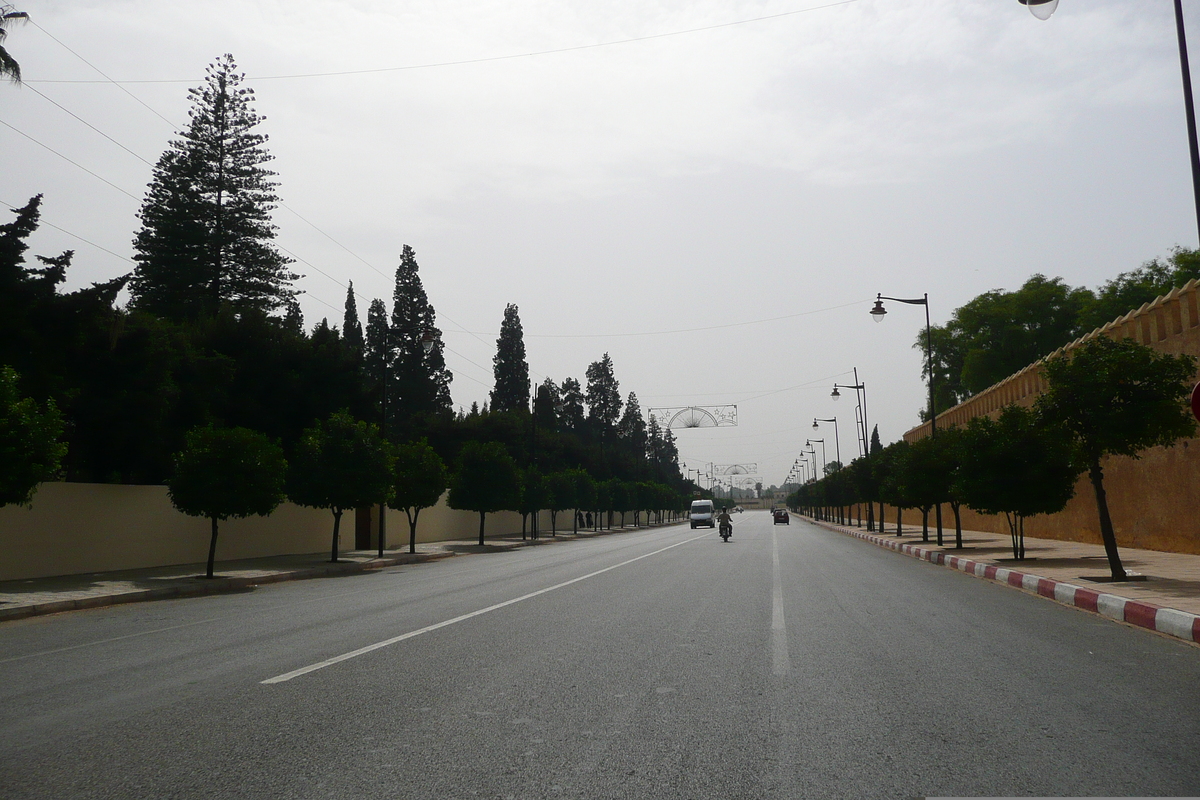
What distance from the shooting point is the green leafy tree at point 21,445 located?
1506 cm

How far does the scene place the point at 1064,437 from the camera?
15266mm

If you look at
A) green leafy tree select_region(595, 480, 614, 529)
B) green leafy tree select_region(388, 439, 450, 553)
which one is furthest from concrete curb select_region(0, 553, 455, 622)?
green leafy tree select_region(595, 480, 614, 529)

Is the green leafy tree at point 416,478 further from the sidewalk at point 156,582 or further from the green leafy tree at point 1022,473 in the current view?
the green leafy tree at point 1022,473

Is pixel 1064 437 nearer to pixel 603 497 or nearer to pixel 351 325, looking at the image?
pixel 603 497

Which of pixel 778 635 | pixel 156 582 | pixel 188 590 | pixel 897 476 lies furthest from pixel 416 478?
pixel 778 635

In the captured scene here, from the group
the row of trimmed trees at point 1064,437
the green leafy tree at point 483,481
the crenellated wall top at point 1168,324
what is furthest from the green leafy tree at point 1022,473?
the green leafy tree at point 483,481

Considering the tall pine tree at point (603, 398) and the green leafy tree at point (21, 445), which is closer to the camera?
the green leafy tree at point (21, 445)

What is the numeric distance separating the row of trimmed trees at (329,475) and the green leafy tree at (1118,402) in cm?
1685

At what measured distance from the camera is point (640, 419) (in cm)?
12988

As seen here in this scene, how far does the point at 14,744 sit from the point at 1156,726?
23.0 ft

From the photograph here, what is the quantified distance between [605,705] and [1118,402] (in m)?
12.2

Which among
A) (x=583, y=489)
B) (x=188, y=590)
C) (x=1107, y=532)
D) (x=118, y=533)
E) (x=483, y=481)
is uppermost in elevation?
(x=583, y=489)

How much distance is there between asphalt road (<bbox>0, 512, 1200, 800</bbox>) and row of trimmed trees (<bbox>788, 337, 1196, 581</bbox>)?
3.93 m

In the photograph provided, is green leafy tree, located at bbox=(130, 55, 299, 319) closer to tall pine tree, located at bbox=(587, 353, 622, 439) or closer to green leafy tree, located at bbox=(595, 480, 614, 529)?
green leafy tree, located at bbox=(595, 480, 614, 529)
